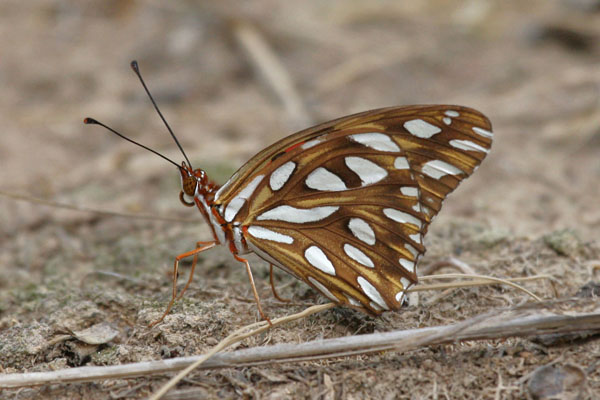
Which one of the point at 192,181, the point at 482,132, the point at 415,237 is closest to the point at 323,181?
the point at 415,237

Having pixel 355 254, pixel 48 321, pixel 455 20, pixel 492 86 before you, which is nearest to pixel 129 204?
pixel 48 321

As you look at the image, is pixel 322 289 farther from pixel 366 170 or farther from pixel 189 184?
pixel 189 184

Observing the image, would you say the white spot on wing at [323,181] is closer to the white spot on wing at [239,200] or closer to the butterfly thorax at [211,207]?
the white spot on wing at [239,200]

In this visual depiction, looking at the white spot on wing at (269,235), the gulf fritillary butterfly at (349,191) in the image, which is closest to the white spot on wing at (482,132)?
the gulf fritillary butterfly at (349,191)

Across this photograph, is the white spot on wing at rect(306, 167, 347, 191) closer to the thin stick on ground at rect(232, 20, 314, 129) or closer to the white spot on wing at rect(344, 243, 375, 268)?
the white spot on wing at rect(344, 243, 375, 268)

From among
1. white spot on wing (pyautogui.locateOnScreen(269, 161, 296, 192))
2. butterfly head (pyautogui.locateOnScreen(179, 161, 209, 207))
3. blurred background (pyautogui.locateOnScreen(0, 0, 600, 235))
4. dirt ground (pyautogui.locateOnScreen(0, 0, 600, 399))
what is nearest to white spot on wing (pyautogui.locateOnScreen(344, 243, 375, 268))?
dirt ground (pyautogui.locateOnScreen(0, 0, 600, 399))

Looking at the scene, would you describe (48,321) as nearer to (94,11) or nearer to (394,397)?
(394,397)
